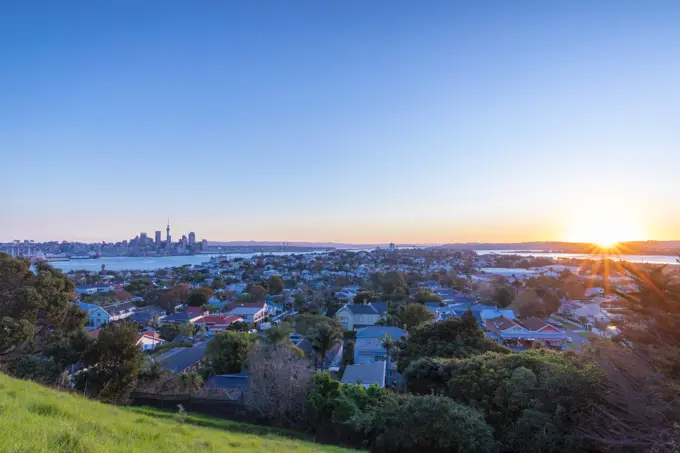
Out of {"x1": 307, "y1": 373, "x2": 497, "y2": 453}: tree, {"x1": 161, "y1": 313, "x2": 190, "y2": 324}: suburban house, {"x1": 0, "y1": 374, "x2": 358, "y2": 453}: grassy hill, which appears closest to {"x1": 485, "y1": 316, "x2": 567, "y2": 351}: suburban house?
{"x1": 307, "y1": 373, "x2": 497, "y2": 453}: tree

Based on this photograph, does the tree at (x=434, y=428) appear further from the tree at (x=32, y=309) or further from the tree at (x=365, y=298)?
the tree at (x=365, y=298)

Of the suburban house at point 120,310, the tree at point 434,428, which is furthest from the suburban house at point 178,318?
the tree at point 434,428

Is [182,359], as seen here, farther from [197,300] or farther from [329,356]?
[197,300]

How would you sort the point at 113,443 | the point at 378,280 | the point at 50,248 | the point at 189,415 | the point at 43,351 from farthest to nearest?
1. the point at 50,248
2. the point at 378,280
3. the point at 43,351
4. the point at 189,415
5. the point at 113,443

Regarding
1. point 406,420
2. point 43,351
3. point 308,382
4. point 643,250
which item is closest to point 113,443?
point 406,420

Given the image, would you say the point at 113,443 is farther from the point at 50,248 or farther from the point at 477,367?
the point at 50,248

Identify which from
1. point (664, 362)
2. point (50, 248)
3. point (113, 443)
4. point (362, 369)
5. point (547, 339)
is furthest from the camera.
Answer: point (50, 248)
